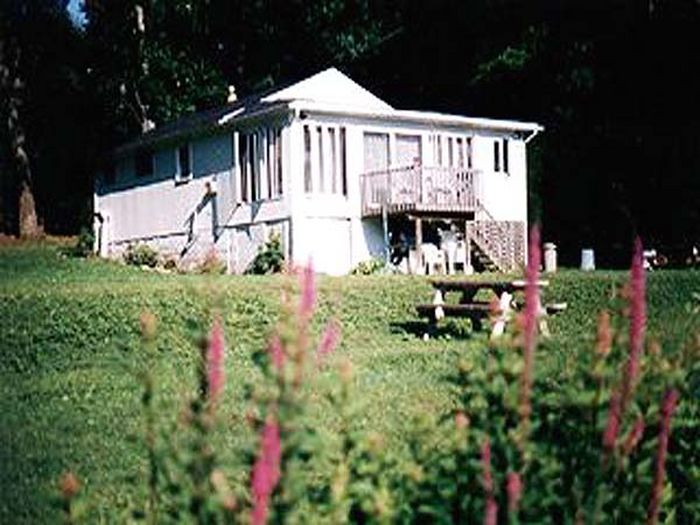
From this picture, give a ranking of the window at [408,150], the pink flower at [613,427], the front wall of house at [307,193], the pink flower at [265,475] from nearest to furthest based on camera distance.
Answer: the pink flower at [265,475] → the pink flower at [613,427] → the front wall of house at [307,193] → the window at [408,150]

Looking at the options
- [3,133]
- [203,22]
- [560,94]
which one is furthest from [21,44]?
[560,94]

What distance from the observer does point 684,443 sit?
4.79 metres

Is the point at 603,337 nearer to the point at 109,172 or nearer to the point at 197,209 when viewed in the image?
the point at 197,209

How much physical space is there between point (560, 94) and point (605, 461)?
116 ft

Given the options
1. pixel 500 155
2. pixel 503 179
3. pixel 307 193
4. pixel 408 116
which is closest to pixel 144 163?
pixel 307 193

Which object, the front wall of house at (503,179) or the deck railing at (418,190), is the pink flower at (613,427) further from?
the front wall of house at (503,179)

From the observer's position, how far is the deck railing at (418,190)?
25812mm

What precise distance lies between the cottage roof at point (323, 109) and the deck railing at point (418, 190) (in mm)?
1774

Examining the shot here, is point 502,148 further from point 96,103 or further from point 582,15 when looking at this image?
point 96,103

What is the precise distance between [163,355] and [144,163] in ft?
68.8

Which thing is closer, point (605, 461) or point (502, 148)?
point (605, 461)

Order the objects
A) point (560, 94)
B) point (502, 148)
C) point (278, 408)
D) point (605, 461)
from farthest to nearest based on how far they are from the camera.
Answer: point (560, 94)
point (502, 148)
point (605, 461)
point (278, 408)

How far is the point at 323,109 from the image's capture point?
1000 inches

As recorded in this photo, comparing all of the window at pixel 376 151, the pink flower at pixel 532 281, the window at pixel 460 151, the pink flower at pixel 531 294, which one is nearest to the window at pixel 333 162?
the window at pixel 376 151
